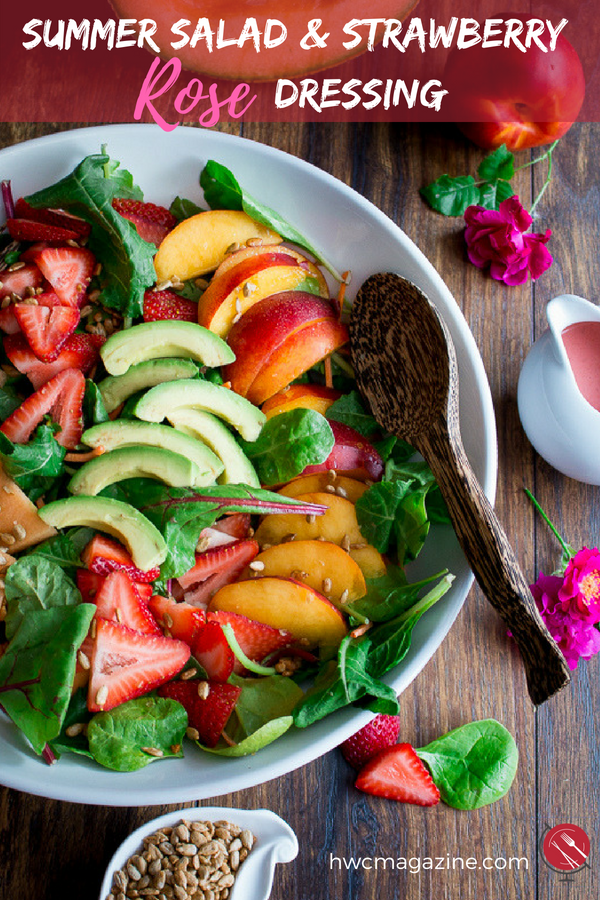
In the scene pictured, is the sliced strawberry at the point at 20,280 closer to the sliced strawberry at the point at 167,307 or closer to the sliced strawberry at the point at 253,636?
the sliced strawberry at the point at 167,307

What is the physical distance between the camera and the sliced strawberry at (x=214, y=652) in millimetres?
1550

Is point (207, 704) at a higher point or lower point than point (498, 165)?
lower

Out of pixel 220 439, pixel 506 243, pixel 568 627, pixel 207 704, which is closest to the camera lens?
pixel 207 704

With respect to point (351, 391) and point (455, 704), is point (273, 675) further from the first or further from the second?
point (351, 391)

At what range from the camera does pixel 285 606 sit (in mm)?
1567

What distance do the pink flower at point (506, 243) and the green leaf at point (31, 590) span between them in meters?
1.29

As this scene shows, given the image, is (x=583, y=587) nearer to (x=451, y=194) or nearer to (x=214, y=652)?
(x=214, y=652)

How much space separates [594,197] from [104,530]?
1.56 metres

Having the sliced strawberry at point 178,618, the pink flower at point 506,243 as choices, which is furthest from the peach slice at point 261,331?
the pink flower at point 506,243

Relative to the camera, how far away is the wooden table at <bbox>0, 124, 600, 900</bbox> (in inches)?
68.7

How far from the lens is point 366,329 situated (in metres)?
1.78

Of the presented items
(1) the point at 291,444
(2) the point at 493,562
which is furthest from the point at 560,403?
(1) the point at 291,444

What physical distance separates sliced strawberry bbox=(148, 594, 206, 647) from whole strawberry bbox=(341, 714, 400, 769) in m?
0.45

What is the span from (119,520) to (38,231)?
0.65 meters
